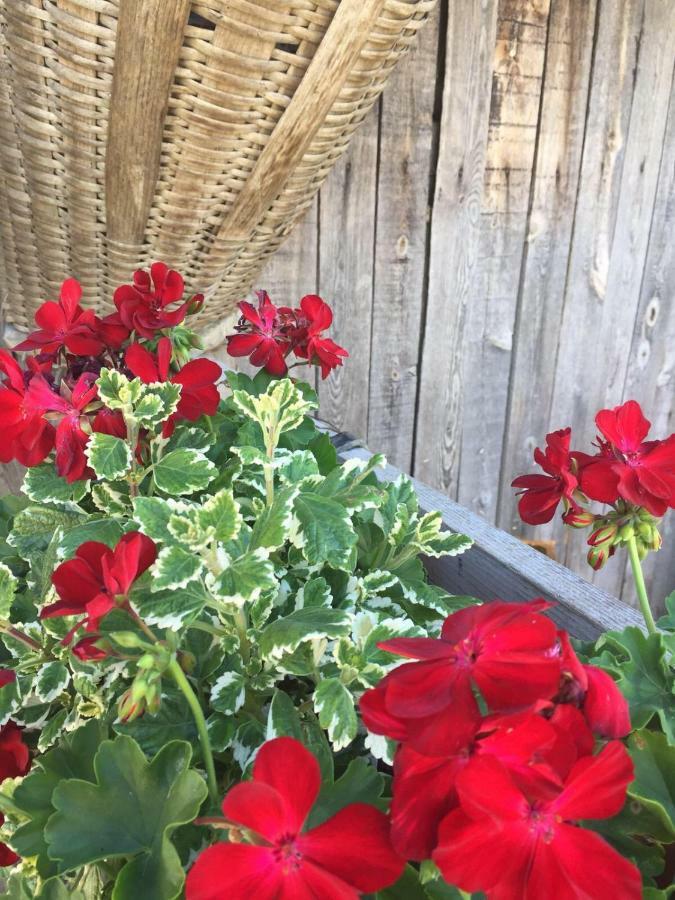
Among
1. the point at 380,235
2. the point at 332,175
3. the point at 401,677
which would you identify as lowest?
the point at 401,677

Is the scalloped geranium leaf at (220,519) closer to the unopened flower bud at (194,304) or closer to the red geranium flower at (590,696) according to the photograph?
the red geranium flower at (590,696)

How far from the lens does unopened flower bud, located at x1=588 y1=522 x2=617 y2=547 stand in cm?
51

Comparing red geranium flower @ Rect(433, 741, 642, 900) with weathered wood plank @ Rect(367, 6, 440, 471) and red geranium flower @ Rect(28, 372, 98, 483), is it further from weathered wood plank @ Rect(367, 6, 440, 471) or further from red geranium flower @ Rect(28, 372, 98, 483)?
weathered wood plank @ Rect(367, 6, 440, 471)

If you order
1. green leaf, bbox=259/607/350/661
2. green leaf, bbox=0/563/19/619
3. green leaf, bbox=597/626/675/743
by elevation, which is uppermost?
green leaf, bbox=259/607/350/661

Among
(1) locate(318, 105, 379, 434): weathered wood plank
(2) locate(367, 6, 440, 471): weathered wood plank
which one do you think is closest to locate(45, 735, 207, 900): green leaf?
(1) locate(318, 105, 379, 434): weathered wood plank

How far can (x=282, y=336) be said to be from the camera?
0.67 metres

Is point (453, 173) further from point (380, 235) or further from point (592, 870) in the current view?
point (592, 870)

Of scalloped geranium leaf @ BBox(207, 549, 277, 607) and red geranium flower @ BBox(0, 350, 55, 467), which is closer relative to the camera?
scalloped geranium leaf @ BBox(207, 549, 277, 607)

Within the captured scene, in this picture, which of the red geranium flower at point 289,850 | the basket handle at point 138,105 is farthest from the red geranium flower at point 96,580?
the basket handle at point 138,105

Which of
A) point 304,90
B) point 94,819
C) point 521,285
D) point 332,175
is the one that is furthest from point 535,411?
point 94,819

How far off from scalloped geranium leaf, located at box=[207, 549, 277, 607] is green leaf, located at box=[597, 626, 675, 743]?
211mm

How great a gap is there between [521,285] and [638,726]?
1.39m

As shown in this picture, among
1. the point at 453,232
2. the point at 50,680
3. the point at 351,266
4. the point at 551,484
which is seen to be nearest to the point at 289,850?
the point at 50,680

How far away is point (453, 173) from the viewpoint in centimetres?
144
